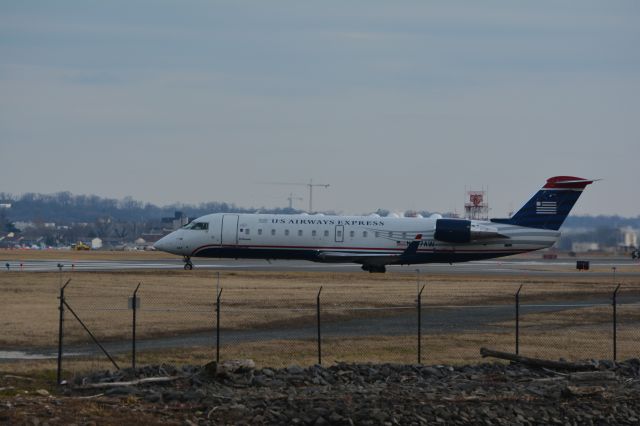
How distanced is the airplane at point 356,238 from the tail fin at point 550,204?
0.26 ft

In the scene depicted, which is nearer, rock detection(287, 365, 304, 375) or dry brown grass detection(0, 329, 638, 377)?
rock detection(287, 365, 304, 375)

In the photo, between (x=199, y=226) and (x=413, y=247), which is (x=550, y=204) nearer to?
(x=413, y=247)

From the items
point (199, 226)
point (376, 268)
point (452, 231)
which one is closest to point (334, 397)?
point (452, 231)

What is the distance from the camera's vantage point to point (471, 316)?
34.7 m

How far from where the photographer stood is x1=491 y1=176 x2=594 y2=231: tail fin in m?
57.2

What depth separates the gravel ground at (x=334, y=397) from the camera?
737 inches

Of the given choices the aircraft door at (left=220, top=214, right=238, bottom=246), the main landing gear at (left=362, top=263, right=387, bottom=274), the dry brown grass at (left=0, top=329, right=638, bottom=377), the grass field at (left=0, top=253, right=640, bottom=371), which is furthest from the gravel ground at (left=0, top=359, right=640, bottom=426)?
the main landing gear at (left=362, top=263, right=387, bottom=274)

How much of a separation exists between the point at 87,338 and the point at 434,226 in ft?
100

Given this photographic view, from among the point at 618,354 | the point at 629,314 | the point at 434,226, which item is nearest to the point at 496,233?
the point at 434,226

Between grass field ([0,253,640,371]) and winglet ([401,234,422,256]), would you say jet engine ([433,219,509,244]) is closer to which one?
winglet ([401,234,422,256])

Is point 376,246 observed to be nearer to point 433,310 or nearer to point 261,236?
point 261,236

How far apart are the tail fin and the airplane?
8 centimetres

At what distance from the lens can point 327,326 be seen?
31.8m

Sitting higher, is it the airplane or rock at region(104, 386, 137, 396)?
the airplane
